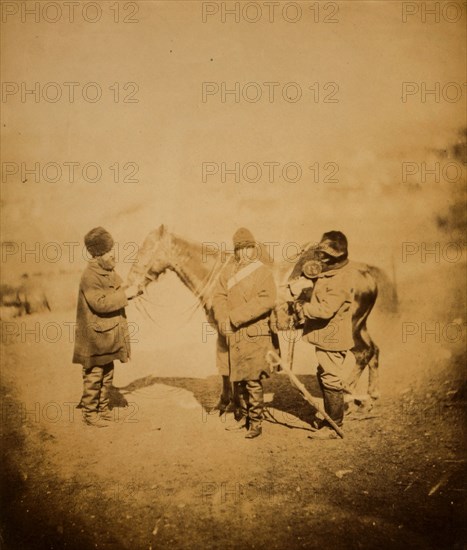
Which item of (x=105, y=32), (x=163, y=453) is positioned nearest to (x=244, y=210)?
(x=105, y=32)

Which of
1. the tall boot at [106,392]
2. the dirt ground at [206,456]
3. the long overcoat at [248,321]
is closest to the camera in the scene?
the dirt ground at [206,456]

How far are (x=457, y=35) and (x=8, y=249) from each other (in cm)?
342

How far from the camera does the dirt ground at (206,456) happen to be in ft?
9.38

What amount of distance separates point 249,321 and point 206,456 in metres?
0.95

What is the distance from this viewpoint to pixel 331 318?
2.97 m

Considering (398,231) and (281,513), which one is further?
(398,231)

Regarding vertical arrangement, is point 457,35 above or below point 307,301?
above

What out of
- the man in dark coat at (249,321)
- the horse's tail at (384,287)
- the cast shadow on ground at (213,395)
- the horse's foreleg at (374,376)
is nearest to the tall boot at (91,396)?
the cast shadow on ground at (213,395)

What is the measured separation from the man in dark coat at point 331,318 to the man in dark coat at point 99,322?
4.06ft

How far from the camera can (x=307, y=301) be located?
9.91ft

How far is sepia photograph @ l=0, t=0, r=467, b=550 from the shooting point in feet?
9.77

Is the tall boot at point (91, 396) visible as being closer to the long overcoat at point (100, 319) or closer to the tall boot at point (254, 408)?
the long overcoat at point (100, 319)

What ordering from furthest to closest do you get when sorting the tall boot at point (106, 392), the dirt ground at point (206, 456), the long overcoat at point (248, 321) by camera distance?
the tall boot at point (106, 392) < the long overcoat at point (248, 321) < the dirt ground at point (206, 456)

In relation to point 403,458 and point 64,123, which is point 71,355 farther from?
point 403,458
